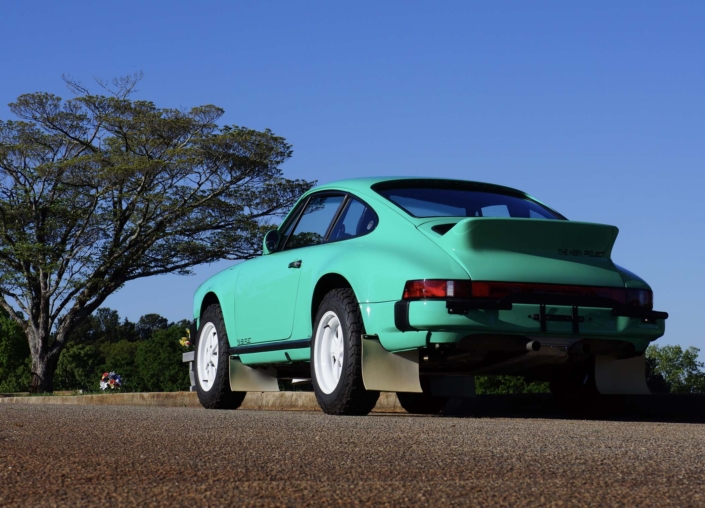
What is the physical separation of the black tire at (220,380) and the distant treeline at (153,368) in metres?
3.91

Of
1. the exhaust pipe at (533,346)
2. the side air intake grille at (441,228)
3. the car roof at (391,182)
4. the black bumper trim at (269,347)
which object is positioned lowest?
the exhaust pipe at (533,346)

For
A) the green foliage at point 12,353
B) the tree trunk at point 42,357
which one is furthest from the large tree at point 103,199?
the green foliage at point 12,353

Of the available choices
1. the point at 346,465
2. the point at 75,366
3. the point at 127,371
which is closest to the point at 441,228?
the point at 346,465

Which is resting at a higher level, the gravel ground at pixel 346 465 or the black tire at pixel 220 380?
the black tire at pixel 220 380

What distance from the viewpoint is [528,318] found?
5590 millimetres

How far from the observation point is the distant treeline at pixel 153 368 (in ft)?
37.2

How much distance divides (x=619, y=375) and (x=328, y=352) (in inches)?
73.2

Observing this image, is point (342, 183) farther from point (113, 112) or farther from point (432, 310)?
point (113, 112)

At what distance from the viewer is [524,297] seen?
18.4 feet

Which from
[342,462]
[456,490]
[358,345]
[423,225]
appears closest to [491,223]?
[423,225]

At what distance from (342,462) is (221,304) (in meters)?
4.68

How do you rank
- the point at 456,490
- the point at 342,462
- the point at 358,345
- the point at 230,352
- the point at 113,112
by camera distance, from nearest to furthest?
the point at 456,490 < the point at 342,462 < the point at 358,345 < the point at 230,352 < the point at 113,112

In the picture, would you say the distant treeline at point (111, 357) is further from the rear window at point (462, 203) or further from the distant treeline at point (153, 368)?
the rear window at point (462, 203)

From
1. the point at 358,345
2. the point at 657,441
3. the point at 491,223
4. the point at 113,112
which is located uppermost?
the point at 113,112
